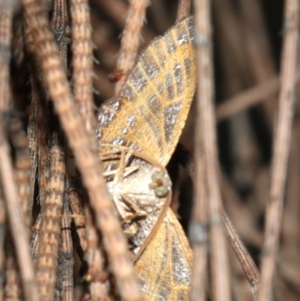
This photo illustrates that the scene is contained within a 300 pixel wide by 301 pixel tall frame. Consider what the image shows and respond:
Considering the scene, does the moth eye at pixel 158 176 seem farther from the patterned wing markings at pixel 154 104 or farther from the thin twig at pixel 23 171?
the thin twig at pixel 23 171

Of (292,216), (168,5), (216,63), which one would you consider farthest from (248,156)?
(168,5)

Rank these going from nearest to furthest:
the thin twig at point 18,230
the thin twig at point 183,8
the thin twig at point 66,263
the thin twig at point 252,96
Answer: the thin twig at point 18,230, the thin twig at point 66,263, the thin twig at point 183,8, the thin twig at point 252,96

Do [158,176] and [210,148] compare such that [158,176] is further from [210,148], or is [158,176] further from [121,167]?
[210,148]

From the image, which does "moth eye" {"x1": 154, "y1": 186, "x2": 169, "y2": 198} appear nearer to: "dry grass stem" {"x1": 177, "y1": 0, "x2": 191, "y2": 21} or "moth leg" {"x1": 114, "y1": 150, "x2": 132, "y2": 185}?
"moth leg" {"x1": 114, "y1": 150, "x2": 132, "y2": 185}

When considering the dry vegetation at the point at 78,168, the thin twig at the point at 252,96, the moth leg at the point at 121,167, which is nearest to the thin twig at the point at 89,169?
the dry vegetation at the point at 78,168

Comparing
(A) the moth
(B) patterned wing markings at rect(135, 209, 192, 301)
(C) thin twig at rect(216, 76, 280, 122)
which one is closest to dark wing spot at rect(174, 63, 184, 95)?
(A) the moth
